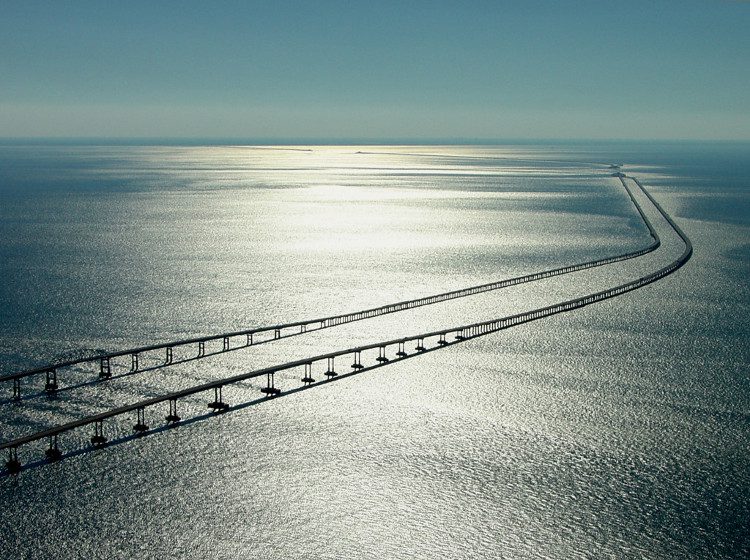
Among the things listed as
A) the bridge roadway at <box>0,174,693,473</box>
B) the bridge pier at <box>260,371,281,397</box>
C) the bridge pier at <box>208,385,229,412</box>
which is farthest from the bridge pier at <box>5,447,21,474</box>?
the bridge pier at <box>260,371,281,397</box>

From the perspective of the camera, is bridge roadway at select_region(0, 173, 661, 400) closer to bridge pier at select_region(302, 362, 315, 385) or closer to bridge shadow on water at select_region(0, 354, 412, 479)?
bridge pier at select_region(302, 362, 315, 385)

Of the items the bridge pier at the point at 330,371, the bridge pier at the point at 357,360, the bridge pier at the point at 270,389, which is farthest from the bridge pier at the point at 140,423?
the bridge pier at the point at 357,360

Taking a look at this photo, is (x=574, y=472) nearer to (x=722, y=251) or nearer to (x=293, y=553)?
(x=293, y=553)

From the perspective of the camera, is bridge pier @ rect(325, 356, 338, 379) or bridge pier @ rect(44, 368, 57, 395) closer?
bridge pier @ rect(44, 368, 57, 395)

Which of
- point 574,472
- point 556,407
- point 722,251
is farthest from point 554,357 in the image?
point 722,251

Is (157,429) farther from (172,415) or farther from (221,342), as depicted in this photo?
(221,342)

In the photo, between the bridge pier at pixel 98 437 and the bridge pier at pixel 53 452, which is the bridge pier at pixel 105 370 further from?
the bridge pier at pixel 53 452
